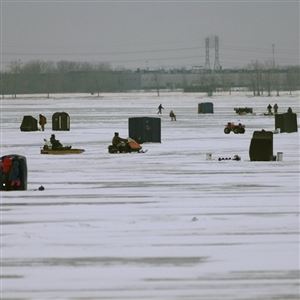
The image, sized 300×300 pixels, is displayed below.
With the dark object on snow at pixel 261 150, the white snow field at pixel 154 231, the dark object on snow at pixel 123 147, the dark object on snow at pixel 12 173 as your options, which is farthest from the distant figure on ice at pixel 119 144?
the dark object on snow at pixel 12 173

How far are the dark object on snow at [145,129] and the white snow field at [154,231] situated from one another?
1019cm

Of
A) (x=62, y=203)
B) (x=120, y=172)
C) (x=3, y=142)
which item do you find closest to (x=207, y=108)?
(x=3, y=142)

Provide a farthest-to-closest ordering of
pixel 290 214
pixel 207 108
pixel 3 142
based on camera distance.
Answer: pixel 207 108
pixel 3 142
pixel 290 214

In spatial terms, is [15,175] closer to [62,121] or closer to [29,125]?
[29,125]

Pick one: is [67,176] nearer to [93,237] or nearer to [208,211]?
[208,211]

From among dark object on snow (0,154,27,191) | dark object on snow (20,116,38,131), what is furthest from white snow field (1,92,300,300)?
dark object on snow (20,116,38,131)

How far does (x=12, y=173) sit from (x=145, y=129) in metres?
19.2

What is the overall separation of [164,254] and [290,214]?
193 inches

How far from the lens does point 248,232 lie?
639 inches

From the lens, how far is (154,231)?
53.9 feet

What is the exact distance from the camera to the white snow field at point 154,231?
12.3 meters

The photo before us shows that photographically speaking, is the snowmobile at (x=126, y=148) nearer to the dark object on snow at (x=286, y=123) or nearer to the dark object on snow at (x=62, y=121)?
the dark object on snow at (x=286, y=123)

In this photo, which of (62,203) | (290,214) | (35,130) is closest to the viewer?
→ (290,214)

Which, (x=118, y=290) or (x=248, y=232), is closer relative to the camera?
(x=118, y=290)
